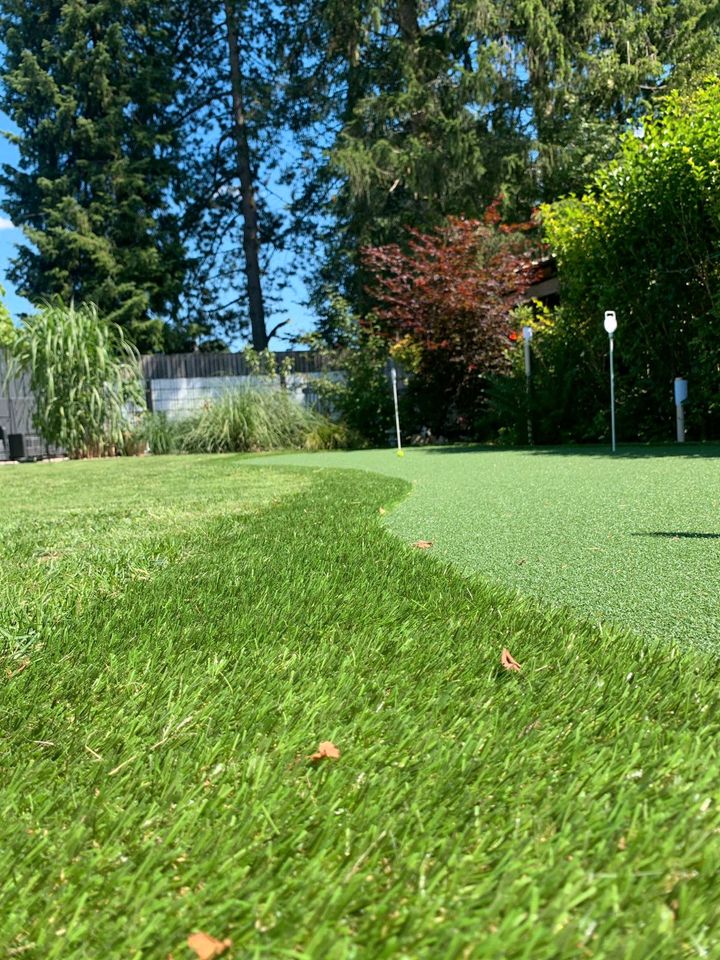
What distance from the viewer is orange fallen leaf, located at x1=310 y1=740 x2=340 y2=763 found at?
139cm

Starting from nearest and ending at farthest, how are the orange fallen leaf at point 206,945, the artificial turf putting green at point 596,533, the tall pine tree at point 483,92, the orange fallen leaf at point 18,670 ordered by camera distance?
the orange fallen leaf at point 206,945 → the orange fallen leaf at point 18,670 → the artificial turf putting green at point 596,533 → the tall pine tree at point 483,92

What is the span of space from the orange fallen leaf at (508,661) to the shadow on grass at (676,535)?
165cm

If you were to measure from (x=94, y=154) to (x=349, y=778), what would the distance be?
87.5ft

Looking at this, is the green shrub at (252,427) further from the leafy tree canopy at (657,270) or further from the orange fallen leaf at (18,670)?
the orange fallen leaf at (18,670)

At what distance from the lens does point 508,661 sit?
6.19 ft

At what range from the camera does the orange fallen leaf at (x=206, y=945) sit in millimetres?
889

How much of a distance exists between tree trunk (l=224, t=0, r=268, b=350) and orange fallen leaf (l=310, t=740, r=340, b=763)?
22.7 meters

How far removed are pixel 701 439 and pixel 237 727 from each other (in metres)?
9.67

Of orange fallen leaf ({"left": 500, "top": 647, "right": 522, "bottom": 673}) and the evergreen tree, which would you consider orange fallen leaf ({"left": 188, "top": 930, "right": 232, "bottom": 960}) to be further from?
the evergreen tree

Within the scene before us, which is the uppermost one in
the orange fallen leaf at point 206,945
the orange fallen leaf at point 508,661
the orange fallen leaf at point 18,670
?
the orange fallen leaf at point 18,670

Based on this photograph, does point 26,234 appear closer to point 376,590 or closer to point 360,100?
point 360,100

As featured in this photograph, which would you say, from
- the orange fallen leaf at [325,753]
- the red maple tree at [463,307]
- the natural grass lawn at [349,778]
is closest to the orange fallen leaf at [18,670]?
the natural grass lawn at [349,778]

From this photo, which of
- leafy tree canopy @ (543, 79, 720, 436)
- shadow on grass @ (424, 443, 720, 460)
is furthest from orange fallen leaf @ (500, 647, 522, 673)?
leafy tree canopy @ (543, 79, 720, 436)

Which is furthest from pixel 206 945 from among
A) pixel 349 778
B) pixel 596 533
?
pixel 596 533
